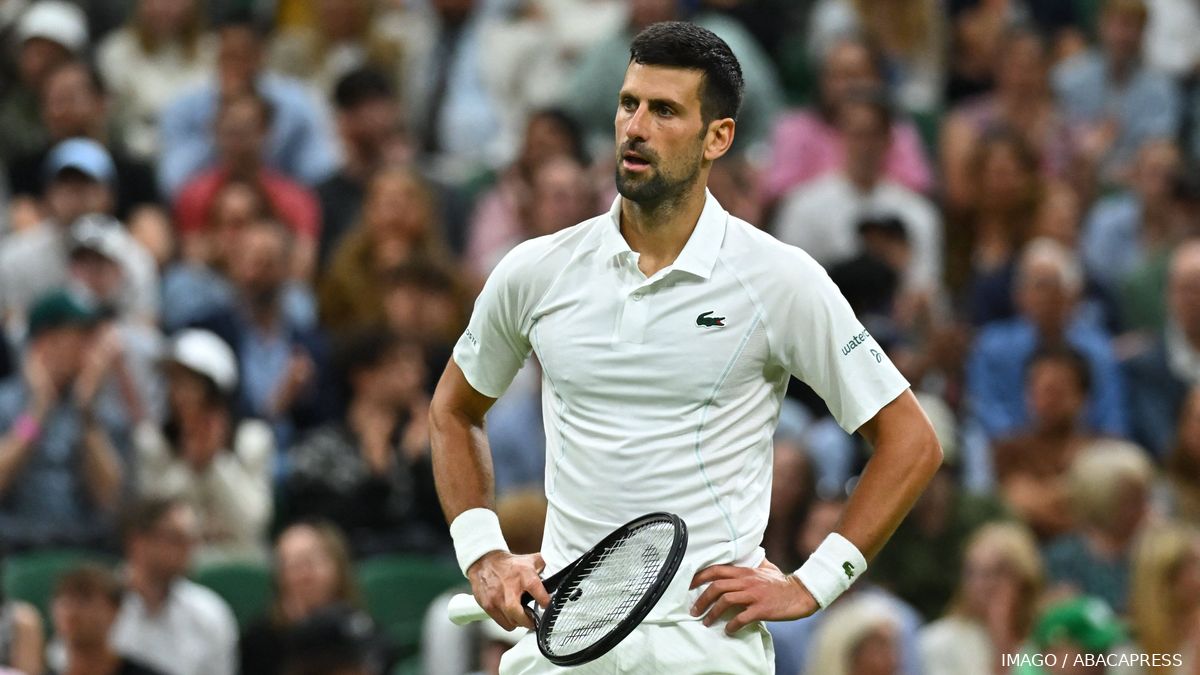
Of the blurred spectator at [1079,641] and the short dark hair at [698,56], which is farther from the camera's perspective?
the blurred spectator at [1079,641]

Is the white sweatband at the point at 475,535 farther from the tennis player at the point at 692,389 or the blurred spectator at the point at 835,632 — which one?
the blurred spectator at the point at 835,632

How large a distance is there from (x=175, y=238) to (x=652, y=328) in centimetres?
606

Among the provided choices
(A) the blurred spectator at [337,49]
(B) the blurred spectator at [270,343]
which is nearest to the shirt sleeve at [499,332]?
(B) the blurred spectator at [270,343]

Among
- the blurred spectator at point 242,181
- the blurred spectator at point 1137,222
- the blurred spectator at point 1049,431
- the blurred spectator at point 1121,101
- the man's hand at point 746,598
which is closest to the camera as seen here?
the man's hand at point 746,598

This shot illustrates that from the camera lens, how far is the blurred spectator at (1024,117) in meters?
10.7

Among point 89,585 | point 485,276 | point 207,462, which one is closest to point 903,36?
point 485,276

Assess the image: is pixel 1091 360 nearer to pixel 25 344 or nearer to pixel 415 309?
pixel 415 309

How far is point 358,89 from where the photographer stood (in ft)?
33.5

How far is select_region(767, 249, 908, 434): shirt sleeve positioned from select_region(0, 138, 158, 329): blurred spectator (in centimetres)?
530

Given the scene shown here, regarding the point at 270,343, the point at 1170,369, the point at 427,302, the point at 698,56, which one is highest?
the point at 698,56

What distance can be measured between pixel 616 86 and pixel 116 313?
10.1 feet

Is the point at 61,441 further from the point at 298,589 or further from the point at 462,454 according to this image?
the point at 462,454

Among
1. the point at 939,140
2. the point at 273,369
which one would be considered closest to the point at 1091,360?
the point at 939,140

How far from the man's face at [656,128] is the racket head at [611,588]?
626 mm
